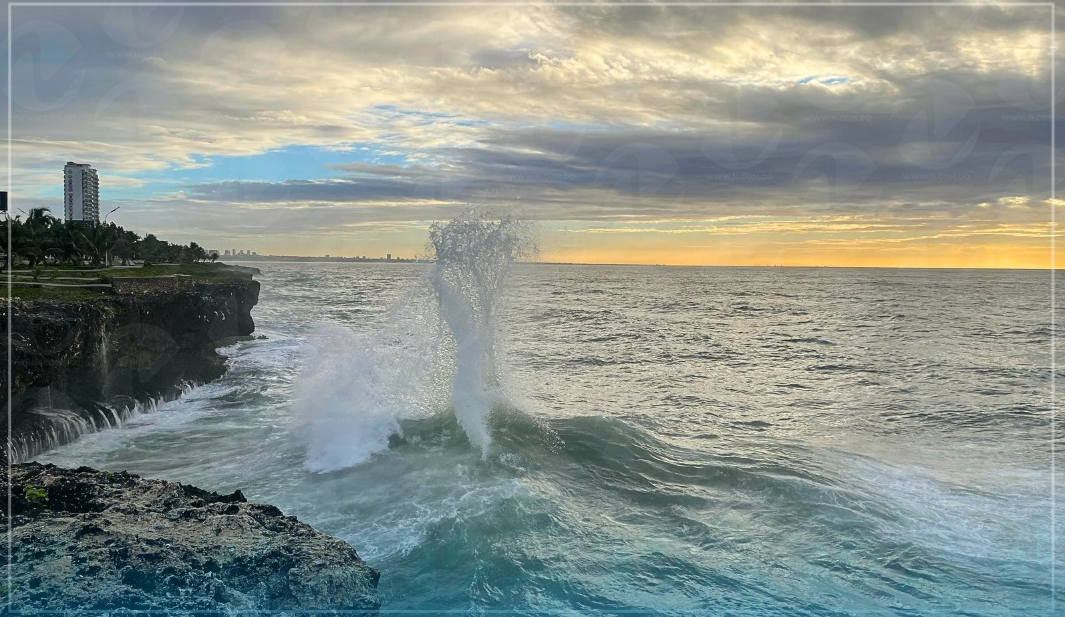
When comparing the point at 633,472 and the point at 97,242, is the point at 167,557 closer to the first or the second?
the point at 633,472

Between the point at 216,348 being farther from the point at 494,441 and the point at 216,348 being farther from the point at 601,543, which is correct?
the point at 601,543

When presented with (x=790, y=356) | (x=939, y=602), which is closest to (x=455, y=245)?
(x=939, y=602)

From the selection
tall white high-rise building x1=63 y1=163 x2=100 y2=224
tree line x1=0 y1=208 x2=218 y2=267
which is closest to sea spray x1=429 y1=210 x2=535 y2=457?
tree line x1=0 y1=208 x2=218 y2=267

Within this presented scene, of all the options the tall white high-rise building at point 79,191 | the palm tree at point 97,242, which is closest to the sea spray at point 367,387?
the palm tree at point 97,242

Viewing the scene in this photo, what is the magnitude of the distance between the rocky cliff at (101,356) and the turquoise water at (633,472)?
102cm

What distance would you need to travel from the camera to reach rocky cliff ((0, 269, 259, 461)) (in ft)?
53.5

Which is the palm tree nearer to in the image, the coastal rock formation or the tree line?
the tree line

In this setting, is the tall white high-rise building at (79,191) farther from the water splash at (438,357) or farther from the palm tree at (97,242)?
the water splash at (438,357)

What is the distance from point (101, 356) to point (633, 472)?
1839cm

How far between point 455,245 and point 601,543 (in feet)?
33.1

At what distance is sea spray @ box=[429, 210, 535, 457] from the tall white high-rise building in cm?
12846

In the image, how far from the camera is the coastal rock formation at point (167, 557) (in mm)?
7664

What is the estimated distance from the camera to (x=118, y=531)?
8859 millimetres

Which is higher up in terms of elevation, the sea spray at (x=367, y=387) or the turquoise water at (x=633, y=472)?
the sea spray at (x=367, y=387)
